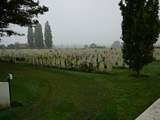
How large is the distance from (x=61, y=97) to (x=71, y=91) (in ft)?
5.55

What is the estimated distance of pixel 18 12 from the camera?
926 inches

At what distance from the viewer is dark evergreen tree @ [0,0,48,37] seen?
73.4ft

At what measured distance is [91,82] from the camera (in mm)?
17922

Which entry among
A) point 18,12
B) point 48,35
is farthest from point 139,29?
point 48,35

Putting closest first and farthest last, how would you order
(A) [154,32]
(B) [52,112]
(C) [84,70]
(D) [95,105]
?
1. (B) [52,112]
2. (D) [95,105]
3. (A) [154,32]
4. (C) [84,70]

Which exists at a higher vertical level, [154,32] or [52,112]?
[154,32]

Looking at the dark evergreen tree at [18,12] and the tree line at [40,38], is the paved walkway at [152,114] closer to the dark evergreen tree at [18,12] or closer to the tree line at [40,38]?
the dark evergreen tree at [18,12]

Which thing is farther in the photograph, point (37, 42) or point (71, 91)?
point (37, 42)

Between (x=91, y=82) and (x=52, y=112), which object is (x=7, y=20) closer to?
(x=91, y=82)

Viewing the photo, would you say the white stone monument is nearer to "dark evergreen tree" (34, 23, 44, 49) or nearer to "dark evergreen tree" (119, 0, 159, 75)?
"dark evergreen tree" (119, 0, 159, 75)

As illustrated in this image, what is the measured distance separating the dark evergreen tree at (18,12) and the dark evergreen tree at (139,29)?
697cm

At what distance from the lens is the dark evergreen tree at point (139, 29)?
20594 millimetres

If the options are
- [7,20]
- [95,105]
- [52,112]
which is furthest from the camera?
[7,20]

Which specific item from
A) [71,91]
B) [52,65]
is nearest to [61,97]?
[71,91]
